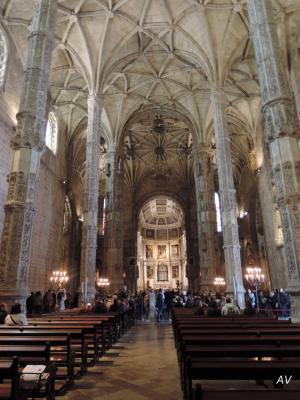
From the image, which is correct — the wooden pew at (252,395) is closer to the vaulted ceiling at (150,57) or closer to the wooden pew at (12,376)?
the wooden pew at (12,376)

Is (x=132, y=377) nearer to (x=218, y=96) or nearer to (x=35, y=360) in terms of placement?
(x=35, y=360)

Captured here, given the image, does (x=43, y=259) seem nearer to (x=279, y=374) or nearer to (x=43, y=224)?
(x=43, y=224)

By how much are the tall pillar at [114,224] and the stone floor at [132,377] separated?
48.9 ft

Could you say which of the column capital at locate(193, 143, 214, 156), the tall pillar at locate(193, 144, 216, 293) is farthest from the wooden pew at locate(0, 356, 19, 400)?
the column capital at locate(193, 143, 214, 156)

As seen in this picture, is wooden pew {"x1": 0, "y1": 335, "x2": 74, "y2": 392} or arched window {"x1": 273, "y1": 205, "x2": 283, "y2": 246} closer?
wooden pew {"x1": 0, "y1": 335, "x2": 74, "y2": 392}

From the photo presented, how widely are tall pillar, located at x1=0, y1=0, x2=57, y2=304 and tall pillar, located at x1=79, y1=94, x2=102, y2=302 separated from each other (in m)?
7.68

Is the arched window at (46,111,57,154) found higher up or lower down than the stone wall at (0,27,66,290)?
higher up

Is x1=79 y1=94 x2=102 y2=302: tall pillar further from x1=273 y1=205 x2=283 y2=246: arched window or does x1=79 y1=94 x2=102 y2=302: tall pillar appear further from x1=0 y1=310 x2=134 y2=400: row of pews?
x1=273 y1=205 x2=283 y2=246: arched window

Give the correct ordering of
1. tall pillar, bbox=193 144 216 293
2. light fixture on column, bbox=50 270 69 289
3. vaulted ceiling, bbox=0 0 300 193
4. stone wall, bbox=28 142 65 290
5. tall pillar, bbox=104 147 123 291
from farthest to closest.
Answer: tall pillar, bbox=104 147 123 291 < tall pillar, bbox=193 144 216 293 < light fixture on column, bbox=50 270 69 289 < stone wall, bbox=28 142 65 290 < vaulted ceiling, bbox=0 0 300 193

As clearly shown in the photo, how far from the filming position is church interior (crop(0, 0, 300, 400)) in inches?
189

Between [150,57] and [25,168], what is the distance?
1725 centimetres

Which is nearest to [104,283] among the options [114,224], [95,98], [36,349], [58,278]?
[58,278]

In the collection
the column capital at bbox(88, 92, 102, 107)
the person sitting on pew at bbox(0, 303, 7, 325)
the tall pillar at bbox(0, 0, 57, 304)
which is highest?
the column capital at bbox(88, 92, 102, 107)

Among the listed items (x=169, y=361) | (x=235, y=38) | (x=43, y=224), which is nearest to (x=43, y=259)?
(x=43, y=224)
